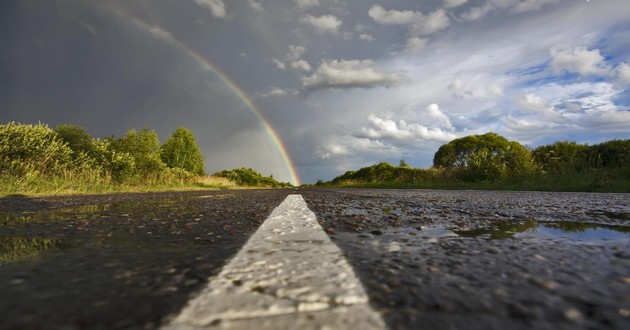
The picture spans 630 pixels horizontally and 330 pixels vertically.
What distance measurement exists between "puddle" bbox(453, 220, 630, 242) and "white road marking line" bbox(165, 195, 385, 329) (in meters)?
1.43

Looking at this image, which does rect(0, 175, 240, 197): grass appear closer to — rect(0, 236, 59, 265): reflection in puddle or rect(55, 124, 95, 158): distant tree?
rect(0, 236, 59, 265): reflection in puddle

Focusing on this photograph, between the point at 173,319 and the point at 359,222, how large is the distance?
2.34m

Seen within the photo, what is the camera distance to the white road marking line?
0.83m

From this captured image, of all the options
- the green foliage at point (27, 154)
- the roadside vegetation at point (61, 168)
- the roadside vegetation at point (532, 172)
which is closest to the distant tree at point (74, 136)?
the roadside vegetation at point (61, 168)

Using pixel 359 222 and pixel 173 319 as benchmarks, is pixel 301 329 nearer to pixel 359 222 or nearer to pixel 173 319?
pixel 173 319

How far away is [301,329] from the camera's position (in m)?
0.78

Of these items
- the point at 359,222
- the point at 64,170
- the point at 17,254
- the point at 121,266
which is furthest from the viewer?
the point at 64,170

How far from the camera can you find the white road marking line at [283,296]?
0.83 metres

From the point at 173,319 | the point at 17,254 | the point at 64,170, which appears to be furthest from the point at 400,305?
the point at 64,170

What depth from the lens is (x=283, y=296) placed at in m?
1.01

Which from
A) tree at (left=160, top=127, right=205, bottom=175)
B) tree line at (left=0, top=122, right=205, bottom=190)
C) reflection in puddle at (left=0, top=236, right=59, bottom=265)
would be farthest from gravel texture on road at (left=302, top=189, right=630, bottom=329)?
tree at (left=160, top=127, right=205, bottom=175)

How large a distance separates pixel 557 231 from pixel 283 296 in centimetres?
244

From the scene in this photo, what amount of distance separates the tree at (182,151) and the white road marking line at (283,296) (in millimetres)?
53173

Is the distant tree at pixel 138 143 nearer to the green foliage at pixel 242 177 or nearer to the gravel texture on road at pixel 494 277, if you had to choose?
the green foliage at pixel 242 177
